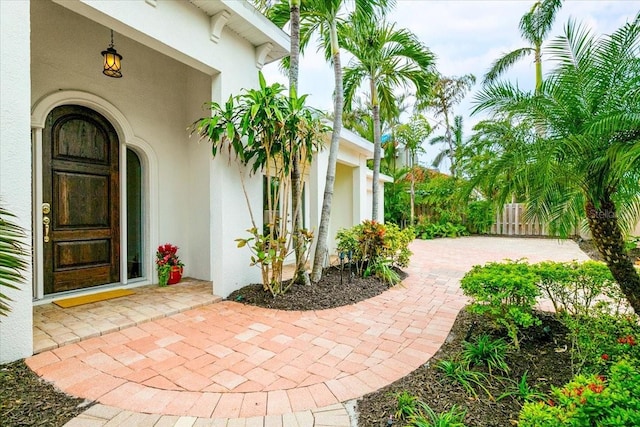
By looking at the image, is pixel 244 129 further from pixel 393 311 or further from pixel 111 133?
pixel 393 311

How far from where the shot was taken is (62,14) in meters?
4.02

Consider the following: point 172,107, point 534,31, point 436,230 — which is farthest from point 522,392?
point 534,31

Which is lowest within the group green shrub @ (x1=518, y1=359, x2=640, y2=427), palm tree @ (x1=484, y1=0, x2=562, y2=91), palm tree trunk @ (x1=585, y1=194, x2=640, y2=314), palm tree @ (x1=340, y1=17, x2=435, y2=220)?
green shrub @ (x1=518, y1=359, x2=640, y2=427)

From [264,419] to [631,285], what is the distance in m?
3.23

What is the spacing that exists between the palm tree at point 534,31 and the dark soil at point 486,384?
972 centimetres

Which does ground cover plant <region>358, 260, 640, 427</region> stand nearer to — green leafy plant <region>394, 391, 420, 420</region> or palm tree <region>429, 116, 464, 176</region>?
green leafy plant <region>394, 391, 420, 420</region>

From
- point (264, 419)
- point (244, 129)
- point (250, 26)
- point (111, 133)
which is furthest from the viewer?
point (111, 133)

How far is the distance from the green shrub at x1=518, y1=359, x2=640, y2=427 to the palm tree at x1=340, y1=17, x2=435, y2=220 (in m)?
5.39

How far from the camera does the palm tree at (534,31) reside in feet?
33.0

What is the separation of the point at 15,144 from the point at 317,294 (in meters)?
3.69

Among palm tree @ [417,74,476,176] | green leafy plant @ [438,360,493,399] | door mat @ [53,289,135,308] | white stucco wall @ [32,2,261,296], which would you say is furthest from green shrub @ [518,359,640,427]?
palm tree @ [417,74,476,176]

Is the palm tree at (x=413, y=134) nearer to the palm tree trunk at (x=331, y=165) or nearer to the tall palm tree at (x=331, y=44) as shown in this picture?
the tall palm tree at (x=331, y=44)

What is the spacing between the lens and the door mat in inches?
149

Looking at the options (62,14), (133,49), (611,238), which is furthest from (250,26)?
(611,238)
